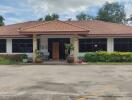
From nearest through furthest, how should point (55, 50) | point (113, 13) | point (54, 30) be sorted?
point (54, 30)
point (55, 50)
point (113, 13)

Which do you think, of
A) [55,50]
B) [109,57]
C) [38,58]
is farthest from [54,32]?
[109,57]

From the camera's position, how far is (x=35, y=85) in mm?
17984

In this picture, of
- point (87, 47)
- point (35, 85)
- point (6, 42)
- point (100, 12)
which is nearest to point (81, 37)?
point (87, 47)

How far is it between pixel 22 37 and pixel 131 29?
1134cm

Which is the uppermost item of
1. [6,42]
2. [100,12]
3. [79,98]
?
[100,12]

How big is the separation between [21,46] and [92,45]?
7.27m

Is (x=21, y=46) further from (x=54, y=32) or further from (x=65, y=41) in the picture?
(x=54, y=32)

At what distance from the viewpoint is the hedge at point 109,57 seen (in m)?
37.4

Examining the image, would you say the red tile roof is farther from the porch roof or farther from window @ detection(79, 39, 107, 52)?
window @ detection(79, 39, 107, 52)

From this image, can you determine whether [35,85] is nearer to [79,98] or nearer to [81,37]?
[79,98]

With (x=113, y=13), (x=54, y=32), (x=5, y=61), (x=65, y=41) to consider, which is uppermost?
(x=113, y=13)

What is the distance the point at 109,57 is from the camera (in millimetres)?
37500

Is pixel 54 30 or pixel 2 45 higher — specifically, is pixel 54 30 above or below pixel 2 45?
above

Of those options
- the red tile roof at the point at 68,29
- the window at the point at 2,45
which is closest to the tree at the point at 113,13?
the red tile roof at the point at 68,29
